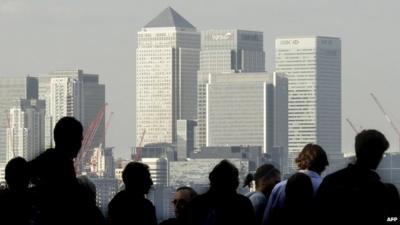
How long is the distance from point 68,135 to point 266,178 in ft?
11.7

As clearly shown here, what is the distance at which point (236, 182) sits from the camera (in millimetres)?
11672

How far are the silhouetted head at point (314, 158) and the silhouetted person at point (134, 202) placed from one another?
4.13 feet

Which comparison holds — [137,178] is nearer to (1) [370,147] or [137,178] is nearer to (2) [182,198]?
(2) [182,198]

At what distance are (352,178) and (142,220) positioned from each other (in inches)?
55.7

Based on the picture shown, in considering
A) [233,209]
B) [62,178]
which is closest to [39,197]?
[62,178]

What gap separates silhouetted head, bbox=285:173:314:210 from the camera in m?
11.8

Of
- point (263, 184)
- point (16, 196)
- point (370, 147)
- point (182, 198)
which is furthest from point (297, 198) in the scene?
point (263, 184)

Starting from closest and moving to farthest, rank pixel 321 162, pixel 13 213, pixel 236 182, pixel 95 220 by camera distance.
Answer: pixel 95 220 → pixel 13 213 → pixel 236 182 → pixel 321 162

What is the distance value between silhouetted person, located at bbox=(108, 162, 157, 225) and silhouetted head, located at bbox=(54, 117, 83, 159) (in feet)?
4.06

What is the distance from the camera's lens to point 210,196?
11586mm

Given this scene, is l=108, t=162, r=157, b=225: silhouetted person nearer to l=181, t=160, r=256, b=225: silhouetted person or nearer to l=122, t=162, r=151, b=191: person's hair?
l=122, t=162, r=151, b=191: person's hair

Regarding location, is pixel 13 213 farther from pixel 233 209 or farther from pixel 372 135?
pixel 372 135

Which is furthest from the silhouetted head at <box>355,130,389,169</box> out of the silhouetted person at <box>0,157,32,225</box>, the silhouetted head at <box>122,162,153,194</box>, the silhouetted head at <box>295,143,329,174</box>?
the silhouetted person at <box>0,157,32,225</box>

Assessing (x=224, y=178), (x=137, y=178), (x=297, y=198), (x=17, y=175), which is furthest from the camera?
(x=137, y=178)
